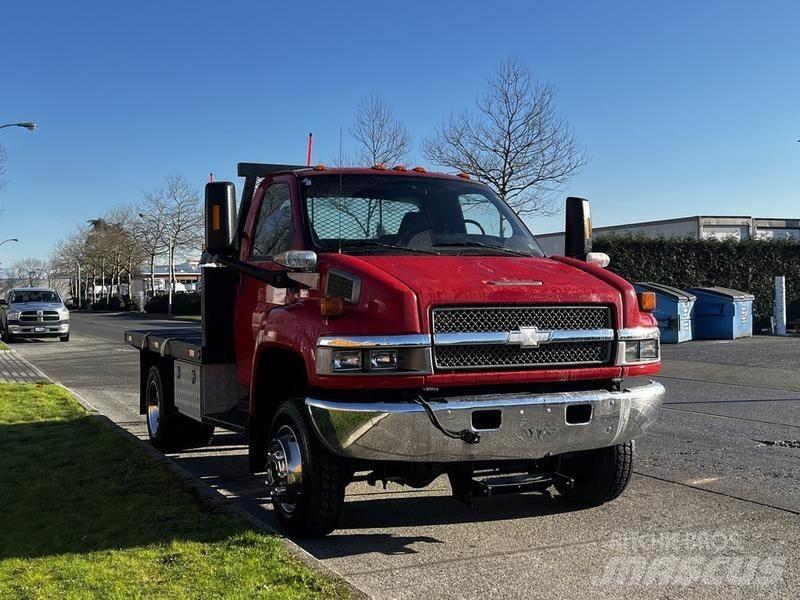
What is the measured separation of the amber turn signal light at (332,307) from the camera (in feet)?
14.6

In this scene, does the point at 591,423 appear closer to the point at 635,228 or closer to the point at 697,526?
the point at 697,526

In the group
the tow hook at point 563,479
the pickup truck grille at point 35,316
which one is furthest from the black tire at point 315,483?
the pickup truck grille at point 35,316

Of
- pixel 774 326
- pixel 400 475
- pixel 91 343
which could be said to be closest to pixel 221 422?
pixel 400 475

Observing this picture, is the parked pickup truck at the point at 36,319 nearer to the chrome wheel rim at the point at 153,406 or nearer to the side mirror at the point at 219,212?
the chrome wheel rim at the point at 153,406

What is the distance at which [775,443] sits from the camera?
26.3ft

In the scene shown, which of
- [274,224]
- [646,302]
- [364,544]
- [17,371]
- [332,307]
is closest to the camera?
[332,307]

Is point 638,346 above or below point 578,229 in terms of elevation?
below

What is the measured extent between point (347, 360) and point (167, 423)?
12.4ft

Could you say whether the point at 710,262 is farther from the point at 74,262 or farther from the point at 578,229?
the point at 74,262

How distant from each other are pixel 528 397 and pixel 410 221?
1.67 meters

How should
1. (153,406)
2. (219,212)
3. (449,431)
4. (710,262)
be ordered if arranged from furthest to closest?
(710,262) < (153,406) < (219,212) < (449,431)

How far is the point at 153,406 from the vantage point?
Answer: 8039 mm

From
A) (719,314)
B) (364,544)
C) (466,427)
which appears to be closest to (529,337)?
(466,427)

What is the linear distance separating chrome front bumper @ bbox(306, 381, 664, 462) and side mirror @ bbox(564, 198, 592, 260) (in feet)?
5.17
